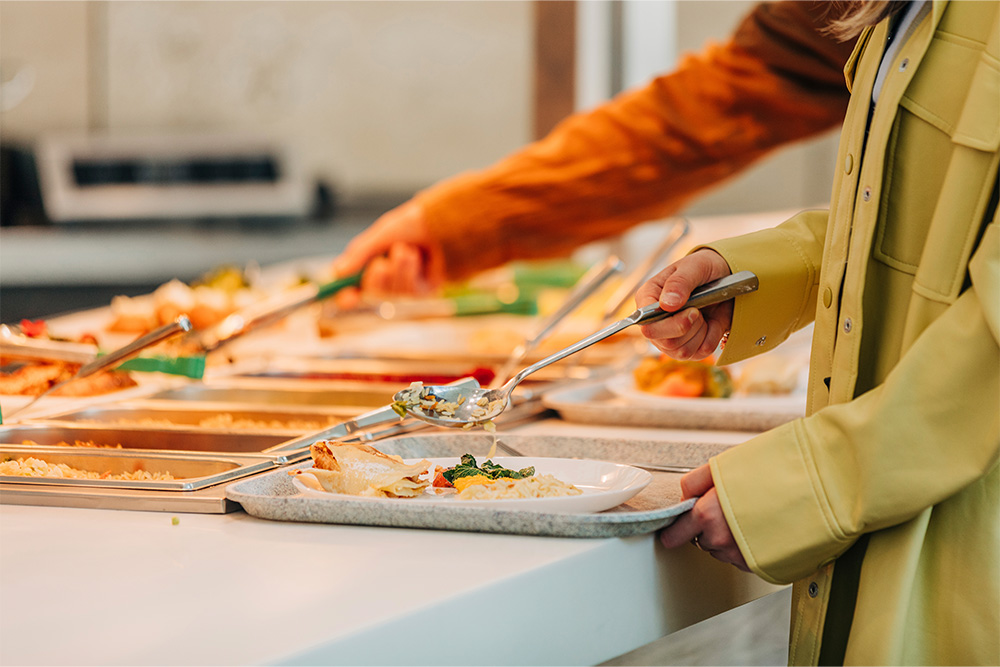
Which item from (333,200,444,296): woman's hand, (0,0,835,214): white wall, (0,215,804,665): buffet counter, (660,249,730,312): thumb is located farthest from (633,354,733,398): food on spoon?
(0,0,835,214): white wall

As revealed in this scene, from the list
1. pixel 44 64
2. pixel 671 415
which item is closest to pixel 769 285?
pixel 671 415

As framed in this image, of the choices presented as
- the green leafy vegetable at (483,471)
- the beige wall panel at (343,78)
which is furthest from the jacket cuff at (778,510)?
the beige wall panel at (343,78)

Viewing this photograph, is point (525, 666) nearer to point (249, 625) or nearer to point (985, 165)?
point (249, 625)

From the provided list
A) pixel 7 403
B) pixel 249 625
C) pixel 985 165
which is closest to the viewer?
pixel 249 625

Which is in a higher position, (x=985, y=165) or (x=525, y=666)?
(x=985, y=165)

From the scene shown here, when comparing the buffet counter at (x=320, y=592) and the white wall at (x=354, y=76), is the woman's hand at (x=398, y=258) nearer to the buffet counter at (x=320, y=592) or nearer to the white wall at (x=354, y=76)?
the buffet counter at (x=320, y=592)

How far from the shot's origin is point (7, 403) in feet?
4.60

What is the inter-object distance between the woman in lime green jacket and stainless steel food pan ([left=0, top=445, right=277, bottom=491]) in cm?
42

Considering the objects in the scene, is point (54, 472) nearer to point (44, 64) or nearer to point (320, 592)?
point (320, 592)

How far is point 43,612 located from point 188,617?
0.10 metres

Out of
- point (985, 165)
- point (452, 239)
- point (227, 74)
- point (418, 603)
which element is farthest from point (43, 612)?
point (227, 74)

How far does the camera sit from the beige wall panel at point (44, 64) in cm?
404

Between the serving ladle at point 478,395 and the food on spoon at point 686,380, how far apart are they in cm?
50

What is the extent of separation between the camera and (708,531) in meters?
0.84
